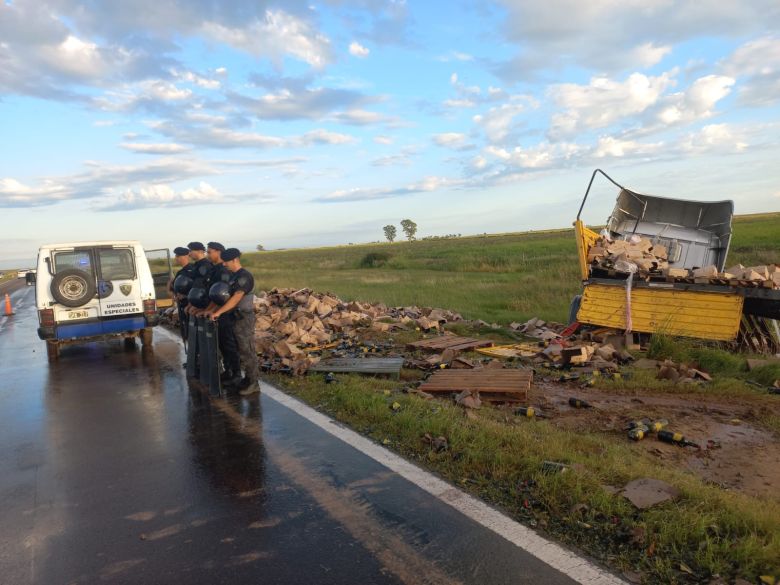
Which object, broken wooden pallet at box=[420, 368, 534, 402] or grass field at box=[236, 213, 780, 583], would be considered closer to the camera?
grass field at box=[236, 213, 780, 583]

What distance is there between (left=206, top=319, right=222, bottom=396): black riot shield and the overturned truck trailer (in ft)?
21.8

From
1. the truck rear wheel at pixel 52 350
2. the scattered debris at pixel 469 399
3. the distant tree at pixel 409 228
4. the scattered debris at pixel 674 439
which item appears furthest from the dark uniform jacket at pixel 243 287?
the distant tree at pixel 409 228

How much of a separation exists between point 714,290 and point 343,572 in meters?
8.22

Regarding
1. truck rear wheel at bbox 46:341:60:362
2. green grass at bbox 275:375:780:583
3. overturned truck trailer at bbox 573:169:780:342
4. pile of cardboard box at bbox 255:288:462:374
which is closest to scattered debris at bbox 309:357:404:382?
pile of cardboard box at bbox 255:288:462:374

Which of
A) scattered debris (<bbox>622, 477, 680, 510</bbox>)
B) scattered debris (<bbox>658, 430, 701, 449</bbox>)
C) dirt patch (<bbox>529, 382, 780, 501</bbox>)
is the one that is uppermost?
scattered debris (<bbox>622, 477, 680, 510</bbox>)

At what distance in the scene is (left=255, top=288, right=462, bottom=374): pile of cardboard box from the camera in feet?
29.9

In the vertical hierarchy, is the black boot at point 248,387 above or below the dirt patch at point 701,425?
above

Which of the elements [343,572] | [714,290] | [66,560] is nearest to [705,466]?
[343,572]

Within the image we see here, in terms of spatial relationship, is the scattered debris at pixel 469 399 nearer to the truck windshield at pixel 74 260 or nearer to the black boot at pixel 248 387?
the black boot at pixel 248 387

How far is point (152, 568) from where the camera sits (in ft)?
10.7

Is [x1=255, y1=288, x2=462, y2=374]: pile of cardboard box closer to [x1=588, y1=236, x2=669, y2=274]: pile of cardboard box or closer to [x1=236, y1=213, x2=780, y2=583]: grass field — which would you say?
[x1=236, y1=213, x2=780, y2=583]: grass field

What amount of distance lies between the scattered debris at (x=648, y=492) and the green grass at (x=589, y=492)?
0.18ft

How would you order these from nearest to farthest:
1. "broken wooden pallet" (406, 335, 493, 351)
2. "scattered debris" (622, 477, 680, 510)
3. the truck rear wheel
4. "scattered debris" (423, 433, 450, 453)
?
"scattered debris" (622, 477, 680, 510), "scattered debris" (423, 433, 450, 453), "broken wooden pallet" (406, 335, 493, 351), the truck rear wheel

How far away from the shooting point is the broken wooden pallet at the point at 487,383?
656 centimetres
